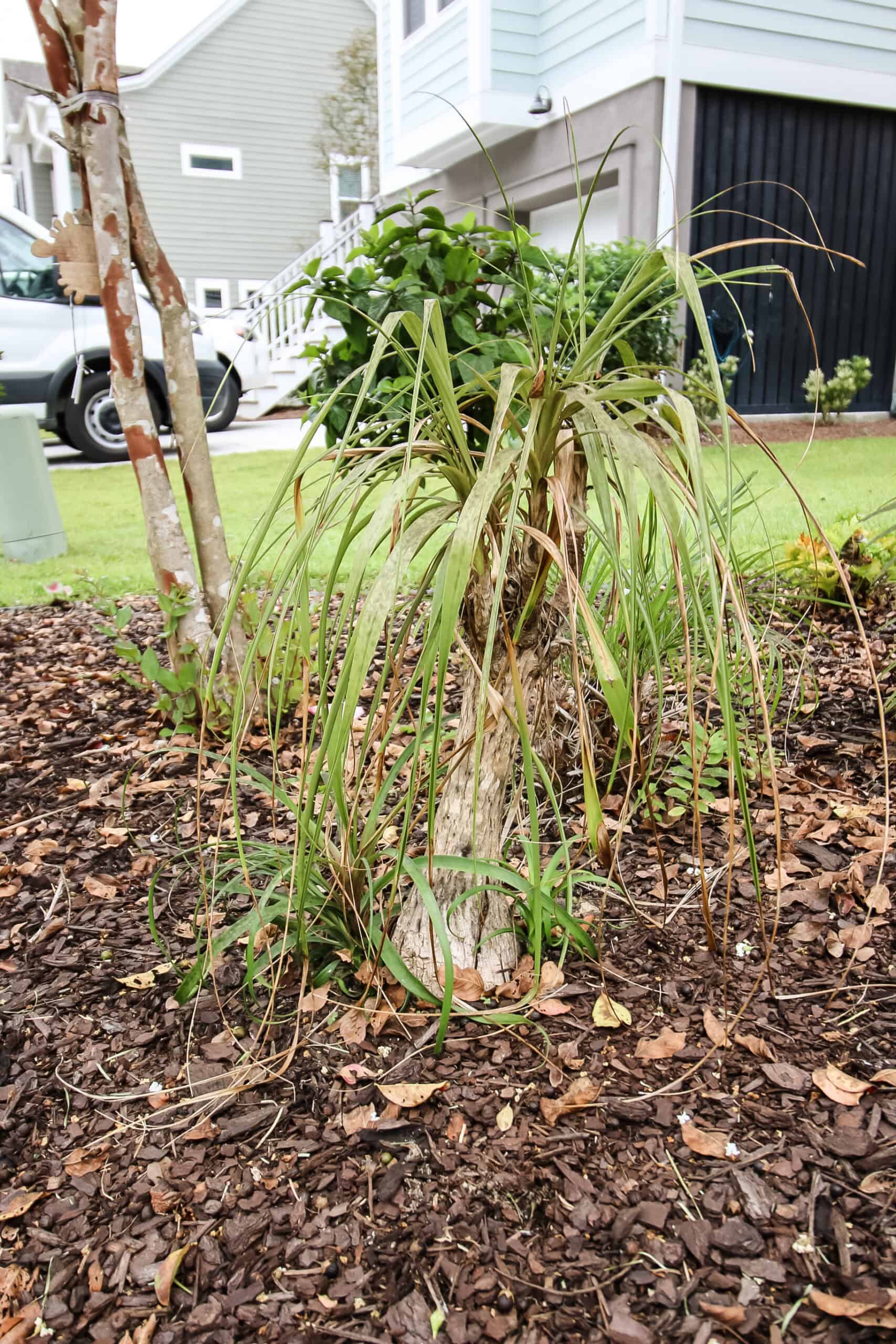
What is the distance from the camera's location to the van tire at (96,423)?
322 inches

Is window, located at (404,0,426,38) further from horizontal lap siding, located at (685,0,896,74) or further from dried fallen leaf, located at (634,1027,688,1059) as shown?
dried fallen leaf, located at (634,1027,688,1059)

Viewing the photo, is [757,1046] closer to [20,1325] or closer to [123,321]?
[20,1325]

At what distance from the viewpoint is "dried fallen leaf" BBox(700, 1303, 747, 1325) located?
976 millimetres

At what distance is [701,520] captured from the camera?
3.20 ft

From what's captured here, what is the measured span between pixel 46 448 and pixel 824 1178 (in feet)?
33.8

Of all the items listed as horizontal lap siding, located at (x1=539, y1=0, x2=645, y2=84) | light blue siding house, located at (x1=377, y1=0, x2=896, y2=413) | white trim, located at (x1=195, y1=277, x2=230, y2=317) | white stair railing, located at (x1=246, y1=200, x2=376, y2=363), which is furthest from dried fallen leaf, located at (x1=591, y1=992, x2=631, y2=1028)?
white trim, located at (x1=195, y1=277, x2=230, y2=317)

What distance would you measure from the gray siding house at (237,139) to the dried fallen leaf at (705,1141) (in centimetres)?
1605


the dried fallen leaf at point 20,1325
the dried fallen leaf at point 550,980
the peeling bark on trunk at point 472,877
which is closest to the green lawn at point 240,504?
the peeling bark on trunk at point 472,877

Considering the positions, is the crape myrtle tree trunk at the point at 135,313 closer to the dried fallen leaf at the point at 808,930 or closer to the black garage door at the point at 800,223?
the dried fallen leaf at the point at 808,930

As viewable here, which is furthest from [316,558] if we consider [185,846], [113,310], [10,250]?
[10,250]

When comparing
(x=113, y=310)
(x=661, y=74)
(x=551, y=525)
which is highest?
(x=661, y=74)

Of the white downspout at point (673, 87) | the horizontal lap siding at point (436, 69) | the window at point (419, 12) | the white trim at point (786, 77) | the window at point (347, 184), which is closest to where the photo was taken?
the white downspout at point (673, 87)

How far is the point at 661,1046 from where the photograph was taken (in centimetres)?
132

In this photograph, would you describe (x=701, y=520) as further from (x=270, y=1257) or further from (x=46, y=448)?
(x=46, y=448)
